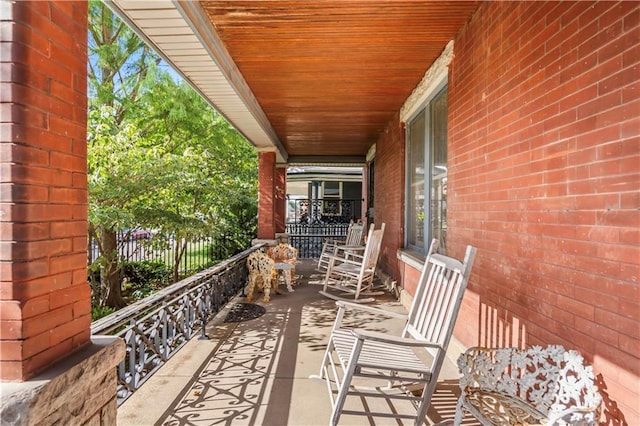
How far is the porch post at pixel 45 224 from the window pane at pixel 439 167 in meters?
3.06

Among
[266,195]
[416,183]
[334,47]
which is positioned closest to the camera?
[334,47]

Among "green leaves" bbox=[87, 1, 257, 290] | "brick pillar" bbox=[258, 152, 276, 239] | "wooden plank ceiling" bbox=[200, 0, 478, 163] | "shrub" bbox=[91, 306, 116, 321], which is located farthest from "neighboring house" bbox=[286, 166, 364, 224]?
"shrub" bbox=[91, 306, 116, 321]

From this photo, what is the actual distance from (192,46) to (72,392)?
2.49 metres

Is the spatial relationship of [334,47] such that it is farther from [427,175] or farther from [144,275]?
[144,275]

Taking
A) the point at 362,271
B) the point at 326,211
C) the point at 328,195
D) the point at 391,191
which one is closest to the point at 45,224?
the point at 362,271

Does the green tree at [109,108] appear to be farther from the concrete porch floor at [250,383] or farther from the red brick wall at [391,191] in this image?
the red brick wall at [391,191]

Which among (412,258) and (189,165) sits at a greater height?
(189,165)

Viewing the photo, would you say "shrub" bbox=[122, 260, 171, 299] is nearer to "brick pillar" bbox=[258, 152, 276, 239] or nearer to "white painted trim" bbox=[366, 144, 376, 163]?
"brick pillar" bbox=[258, 152, 276, 239]

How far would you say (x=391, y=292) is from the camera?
5594mm

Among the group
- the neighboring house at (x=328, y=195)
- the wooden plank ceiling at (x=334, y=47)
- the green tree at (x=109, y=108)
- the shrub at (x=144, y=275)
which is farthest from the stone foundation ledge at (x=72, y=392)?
the neighboring house at (x=328, y=195)

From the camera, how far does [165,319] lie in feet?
9.45

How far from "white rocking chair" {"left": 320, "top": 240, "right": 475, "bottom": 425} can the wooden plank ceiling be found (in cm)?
178

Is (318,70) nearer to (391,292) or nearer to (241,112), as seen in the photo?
(241,112)

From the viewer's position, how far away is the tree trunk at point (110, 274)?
20.9 ft
